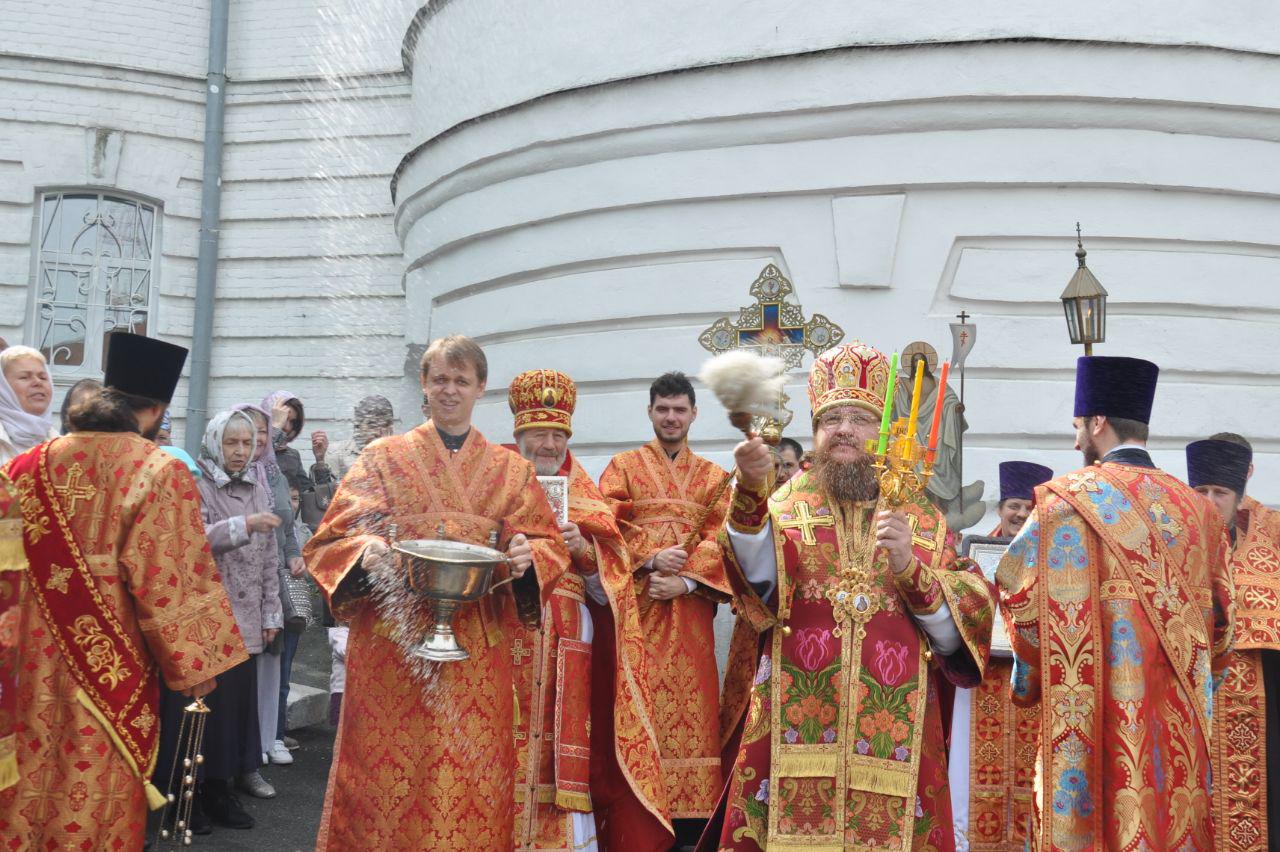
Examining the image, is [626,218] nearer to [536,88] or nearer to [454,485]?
[536,88]

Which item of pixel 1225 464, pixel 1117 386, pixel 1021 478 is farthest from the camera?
pixel 1021 478

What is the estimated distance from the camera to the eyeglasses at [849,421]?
4.81m

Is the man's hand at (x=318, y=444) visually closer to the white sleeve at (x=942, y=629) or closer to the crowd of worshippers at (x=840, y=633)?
the crowd of worshippers at (x=840, y=633)

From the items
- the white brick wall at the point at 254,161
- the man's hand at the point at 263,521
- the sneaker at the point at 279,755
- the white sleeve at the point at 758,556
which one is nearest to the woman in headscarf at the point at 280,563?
the sneaker at the point at 279,755

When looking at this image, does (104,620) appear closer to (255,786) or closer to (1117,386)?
(255,786)

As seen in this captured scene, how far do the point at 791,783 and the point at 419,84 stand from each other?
9297 mm

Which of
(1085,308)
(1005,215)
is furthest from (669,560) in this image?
(1005,215)

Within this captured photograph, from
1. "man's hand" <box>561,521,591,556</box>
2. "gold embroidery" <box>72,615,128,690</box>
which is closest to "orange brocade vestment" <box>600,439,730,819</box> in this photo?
"man's hand" <box>561,521,591,556</box>

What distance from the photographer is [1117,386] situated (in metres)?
4.61

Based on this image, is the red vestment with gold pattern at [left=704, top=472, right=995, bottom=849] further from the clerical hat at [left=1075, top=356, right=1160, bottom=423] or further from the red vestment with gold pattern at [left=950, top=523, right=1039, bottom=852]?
the red vestment with gold pattern at [left=950, top=523, right=1039, bottom=852]

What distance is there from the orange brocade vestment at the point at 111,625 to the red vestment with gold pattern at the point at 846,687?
5.99 feet

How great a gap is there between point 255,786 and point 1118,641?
14.9 ft

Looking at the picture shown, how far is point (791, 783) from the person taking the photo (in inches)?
183

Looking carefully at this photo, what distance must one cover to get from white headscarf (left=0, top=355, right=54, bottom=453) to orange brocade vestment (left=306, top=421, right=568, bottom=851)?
1.73 metres
